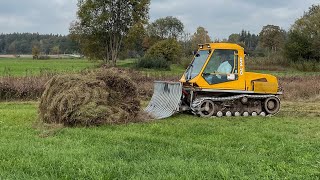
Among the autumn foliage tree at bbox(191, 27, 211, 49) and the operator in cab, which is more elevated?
the autumn foliage tree at bbox(191, 27, 211, 49)

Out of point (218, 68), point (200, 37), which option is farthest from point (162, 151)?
point (200, 37)

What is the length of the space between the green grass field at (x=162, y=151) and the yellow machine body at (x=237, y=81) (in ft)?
6.69

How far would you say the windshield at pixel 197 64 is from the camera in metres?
13.4

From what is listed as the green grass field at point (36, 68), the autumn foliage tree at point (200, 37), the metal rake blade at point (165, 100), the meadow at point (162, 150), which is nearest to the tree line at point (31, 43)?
the autumn foliage tree at point (200, 37)

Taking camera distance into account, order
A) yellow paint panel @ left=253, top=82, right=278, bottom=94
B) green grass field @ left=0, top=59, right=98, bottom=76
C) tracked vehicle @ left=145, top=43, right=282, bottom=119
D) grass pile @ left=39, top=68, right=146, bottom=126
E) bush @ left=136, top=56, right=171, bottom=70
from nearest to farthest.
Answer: grass pile @ left=39, top=68, right=146, bottom=126 < tracked vehicle @ left=145, top=43, right=282, bottom=119 < yellow paint panel @ left=253, top=82, right=278, bottom=94 < green grass field @ left=0, top=59, right=98, bottom=76 < bush @ left=136, top=56, right=171, bottom=70

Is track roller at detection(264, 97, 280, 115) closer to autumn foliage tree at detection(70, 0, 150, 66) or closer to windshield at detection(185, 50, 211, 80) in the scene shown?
windshield at detection(185, 50, 211, 80)

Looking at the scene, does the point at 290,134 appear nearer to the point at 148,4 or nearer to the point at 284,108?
the point at 284,108

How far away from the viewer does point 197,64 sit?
1373cm

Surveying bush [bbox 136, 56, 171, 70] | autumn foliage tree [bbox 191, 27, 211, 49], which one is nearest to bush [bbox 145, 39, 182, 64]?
bush [bbox 136, 56, 171, 70]

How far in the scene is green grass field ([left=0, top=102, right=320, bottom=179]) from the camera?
233 inches

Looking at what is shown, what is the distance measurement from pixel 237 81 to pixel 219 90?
678 millimetres

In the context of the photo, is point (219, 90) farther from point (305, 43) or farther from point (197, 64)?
point (305, 43)

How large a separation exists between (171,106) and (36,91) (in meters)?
8.18

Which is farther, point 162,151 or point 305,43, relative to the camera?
point 305,43
